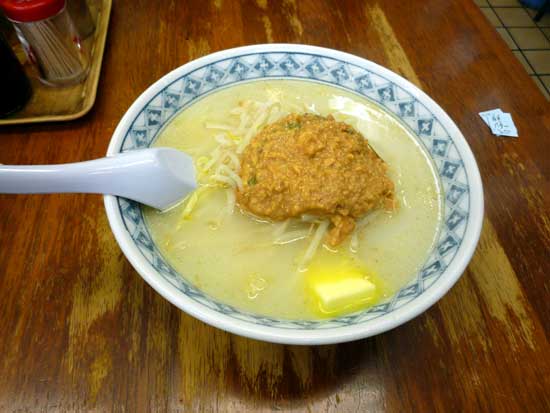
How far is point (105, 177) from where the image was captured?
0.95 metres

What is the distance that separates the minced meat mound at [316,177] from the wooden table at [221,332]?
343 mm

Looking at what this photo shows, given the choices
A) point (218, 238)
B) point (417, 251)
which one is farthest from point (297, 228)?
point (417, 251)

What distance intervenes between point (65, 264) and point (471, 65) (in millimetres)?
1762

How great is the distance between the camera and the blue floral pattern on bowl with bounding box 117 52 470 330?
91cm

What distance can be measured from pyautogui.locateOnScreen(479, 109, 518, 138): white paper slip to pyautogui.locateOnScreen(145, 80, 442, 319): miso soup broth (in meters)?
0.45

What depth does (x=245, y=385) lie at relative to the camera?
3.13ft

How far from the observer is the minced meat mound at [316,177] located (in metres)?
1.06

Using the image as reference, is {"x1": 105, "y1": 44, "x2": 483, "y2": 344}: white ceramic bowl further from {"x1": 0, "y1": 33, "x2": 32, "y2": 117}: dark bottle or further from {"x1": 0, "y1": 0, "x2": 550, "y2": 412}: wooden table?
{"x1": 0, "y1": 33, "x2": 32, "y2": 117}: dark bottle

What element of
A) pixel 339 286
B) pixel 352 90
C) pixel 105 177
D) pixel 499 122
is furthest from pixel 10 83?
pixel 499 122

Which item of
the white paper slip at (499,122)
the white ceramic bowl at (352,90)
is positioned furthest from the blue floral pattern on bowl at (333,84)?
the white paper slip at (499,122)

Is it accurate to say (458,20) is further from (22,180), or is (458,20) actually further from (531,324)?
(22,180)

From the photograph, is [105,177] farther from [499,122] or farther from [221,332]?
[499,122]

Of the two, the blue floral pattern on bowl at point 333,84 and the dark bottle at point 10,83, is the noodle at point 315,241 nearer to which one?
the blue floral pattern on bowl at point 333,84

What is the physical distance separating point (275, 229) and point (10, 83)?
111 cm
